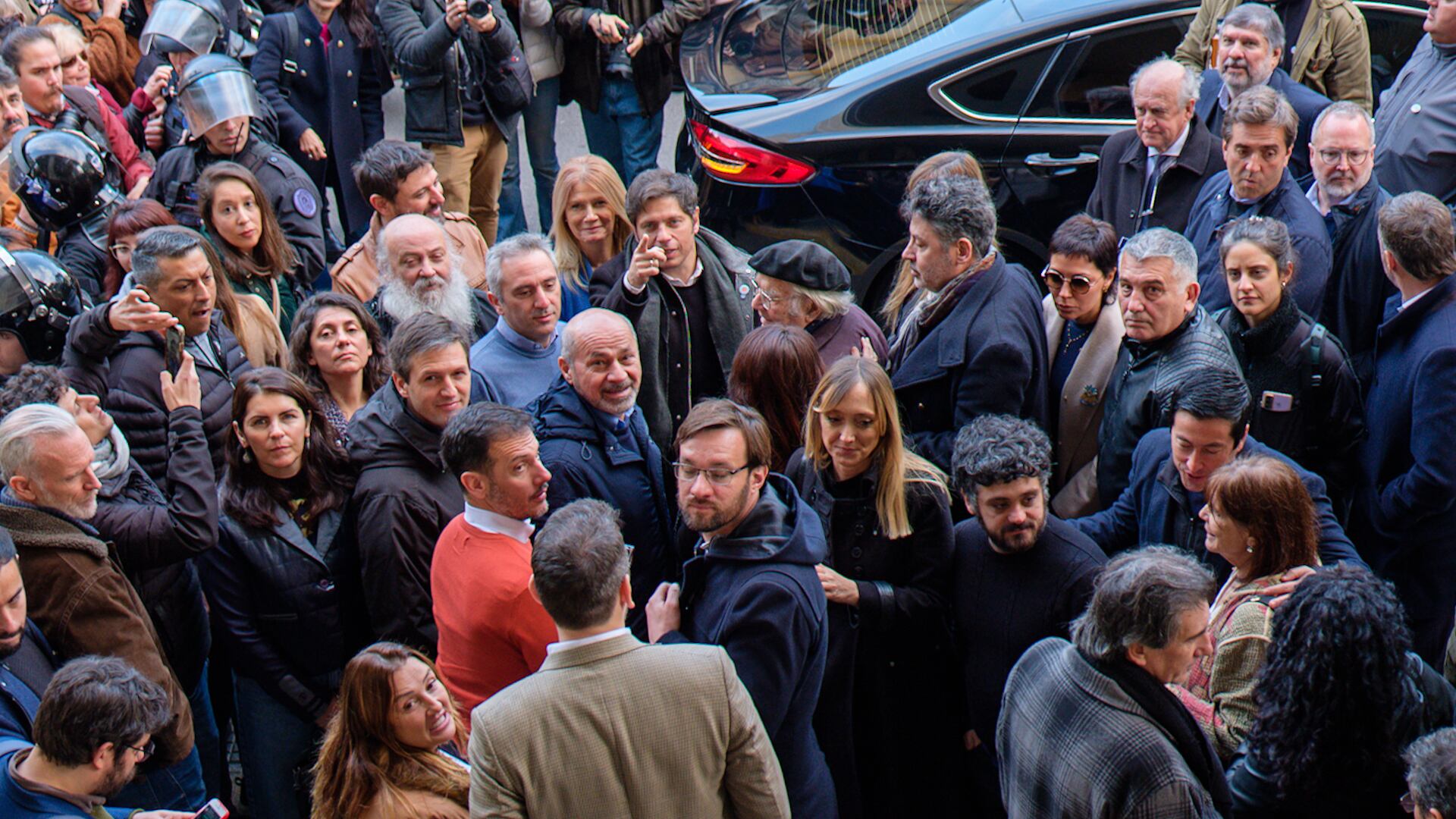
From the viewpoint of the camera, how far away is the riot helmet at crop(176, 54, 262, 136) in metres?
6.31

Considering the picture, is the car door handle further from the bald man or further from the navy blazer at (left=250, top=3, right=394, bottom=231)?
the navy blazer at (left=250, top=3, right=394, bottom=231)

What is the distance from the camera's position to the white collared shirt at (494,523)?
12.0ft

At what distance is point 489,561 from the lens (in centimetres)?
354

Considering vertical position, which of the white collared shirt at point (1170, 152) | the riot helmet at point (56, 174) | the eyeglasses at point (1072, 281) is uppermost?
the riot helmet at point (56, 174)

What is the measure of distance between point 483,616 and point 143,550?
113cm

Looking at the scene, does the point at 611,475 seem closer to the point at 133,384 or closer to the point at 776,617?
the point at 776,617

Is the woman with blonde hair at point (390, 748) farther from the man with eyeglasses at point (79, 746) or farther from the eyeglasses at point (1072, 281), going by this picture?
the eyeglasses at point (1072, 281)

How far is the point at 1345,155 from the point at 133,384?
4.35 m

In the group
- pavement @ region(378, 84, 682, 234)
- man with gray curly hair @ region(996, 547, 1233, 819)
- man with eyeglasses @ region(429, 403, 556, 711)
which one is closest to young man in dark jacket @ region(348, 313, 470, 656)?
man with eyeglasses @ region(429, 403, 556, 711)

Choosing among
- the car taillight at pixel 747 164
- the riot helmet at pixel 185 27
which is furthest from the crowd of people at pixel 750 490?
the riot helmet at pixel 185 27

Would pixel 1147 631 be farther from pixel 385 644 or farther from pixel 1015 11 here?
pixel 1015 11

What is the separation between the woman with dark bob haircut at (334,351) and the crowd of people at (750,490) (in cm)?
2

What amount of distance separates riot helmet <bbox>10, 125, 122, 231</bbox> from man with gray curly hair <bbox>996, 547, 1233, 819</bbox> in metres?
4.47

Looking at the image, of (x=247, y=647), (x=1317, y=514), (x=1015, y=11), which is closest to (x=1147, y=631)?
(x=1317, y=514)
